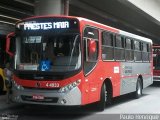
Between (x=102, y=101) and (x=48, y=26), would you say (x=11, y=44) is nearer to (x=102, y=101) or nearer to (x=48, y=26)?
(x=48, y=26)

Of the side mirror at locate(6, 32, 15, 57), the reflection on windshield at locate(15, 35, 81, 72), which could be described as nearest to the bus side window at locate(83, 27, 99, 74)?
the reflection on windshield at locate(15, 35, 81, 72)

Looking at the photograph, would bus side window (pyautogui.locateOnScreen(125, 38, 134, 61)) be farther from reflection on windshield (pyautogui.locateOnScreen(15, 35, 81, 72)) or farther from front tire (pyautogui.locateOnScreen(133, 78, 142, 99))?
reflection on windshield (pyautogui.locateOnScreen(15, 35, 81, 72))

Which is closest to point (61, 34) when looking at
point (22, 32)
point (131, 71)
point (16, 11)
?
point (22, 32)

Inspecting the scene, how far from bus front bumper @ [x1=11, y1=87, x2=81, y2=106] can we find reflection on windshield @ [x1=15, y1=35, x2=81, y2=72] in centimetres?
64

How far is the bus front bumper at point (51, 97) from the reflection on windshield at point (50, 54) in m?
0.64

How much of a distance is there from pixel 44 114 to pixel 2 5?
18.1m

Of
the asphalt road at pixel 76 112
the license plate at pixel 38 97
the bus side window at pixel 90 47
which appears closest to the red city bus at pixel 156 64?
the asphalt road at pixel 76 112

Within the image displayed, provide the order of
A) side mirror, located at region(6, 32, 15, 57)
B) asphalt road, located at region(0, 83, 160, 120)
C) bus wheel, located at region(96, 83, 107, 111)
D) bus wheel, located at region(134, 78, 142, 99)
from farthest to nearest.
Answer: bus wheel, located at region(134, 78, 142, 99), bus wheel, located at region(96, 83, 107, 111), side mirror, located at region(6, 32, 15, 57), asphalt road, located at region(0, 83, 160, 120)

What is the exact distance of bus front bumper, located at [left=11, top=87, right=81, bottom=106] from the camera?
442 inches

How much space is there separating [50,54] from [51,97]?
1.25 meters

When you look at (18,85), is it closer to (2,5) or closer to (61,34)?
(61,34)

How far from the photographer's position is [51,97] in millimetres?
11320

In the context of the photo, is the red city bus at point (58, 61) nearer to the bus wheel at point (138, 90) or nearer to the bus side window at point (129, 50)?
the bus side window at point (129, 50)

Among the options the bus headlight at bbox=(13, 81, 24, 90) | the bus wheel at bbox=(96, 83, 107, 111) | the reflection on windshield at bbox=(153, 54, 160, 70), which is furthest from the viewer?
the reflection on windshield at bbox=(153, 54, 160, 70)
